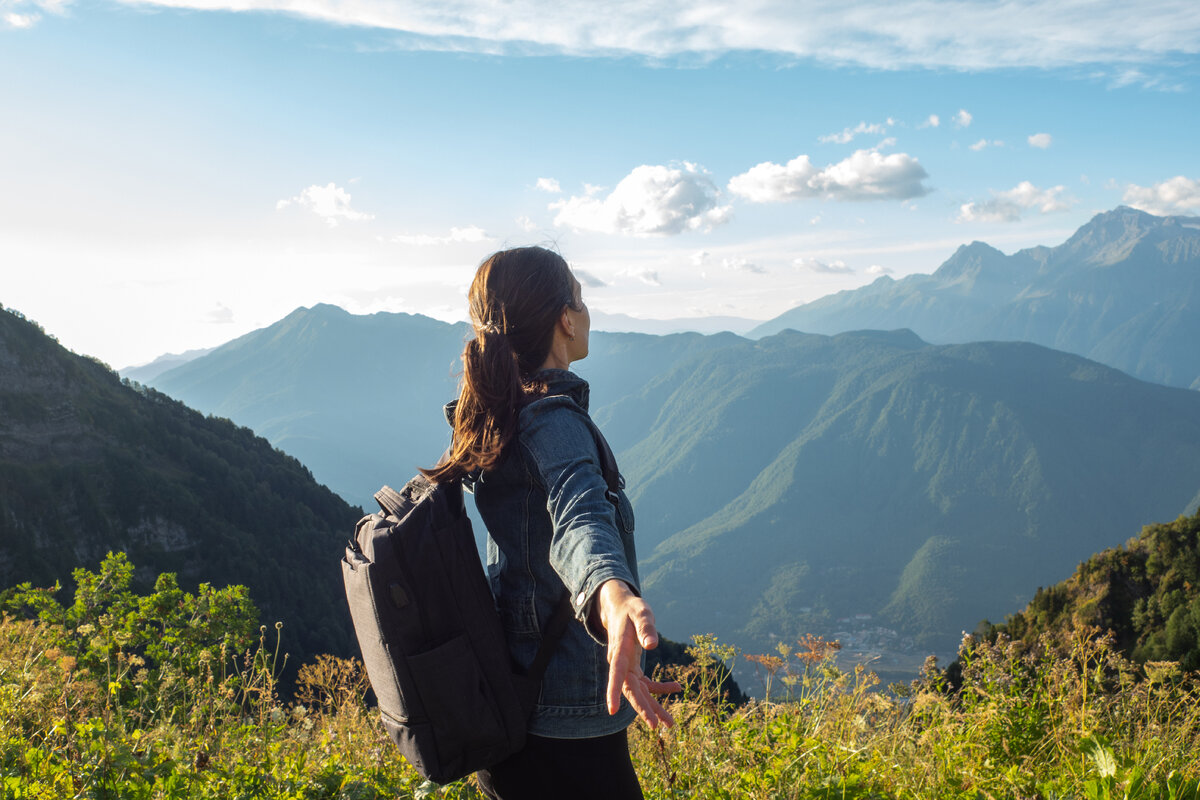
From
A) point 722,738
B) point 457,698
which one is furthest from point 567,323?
point 722,738

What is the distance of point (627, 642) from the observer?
1310 mm

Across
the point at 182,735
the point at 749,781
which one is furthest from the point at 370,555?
the point at 182,735

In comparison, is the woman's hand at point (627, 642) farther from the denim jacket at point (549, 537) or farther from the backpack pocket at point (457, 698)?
the backpack pocket at point (457, 698)

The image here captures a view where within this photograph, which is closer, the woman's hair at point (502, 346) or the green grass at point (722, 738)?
the woman's hair at point (502, 346)

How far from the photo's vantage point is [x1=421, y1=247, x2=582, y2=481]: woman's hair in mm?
1680

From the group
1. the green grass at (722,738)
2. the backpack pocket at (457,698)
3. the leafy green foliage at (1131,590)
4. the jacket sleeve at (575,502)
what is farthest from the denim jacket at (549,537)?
the leafy green foliage at (1131,590)

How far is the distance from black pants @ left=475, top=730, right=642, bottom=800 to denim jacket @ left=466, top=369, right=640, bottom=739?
0.13 feet

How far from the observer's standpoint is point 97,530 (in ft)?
126

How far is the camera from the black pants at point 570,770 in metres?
1.71

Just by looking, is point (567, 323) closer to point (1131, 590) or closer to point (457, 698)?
point (457, 698)

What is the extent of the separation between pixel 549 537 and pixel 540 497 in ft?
0.31

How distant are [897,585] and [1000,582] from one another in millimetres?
19823

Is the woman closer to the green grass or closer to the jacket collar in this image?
the jacket collar

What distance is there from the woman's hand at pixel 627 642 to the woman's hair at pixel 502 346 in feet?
1.42
